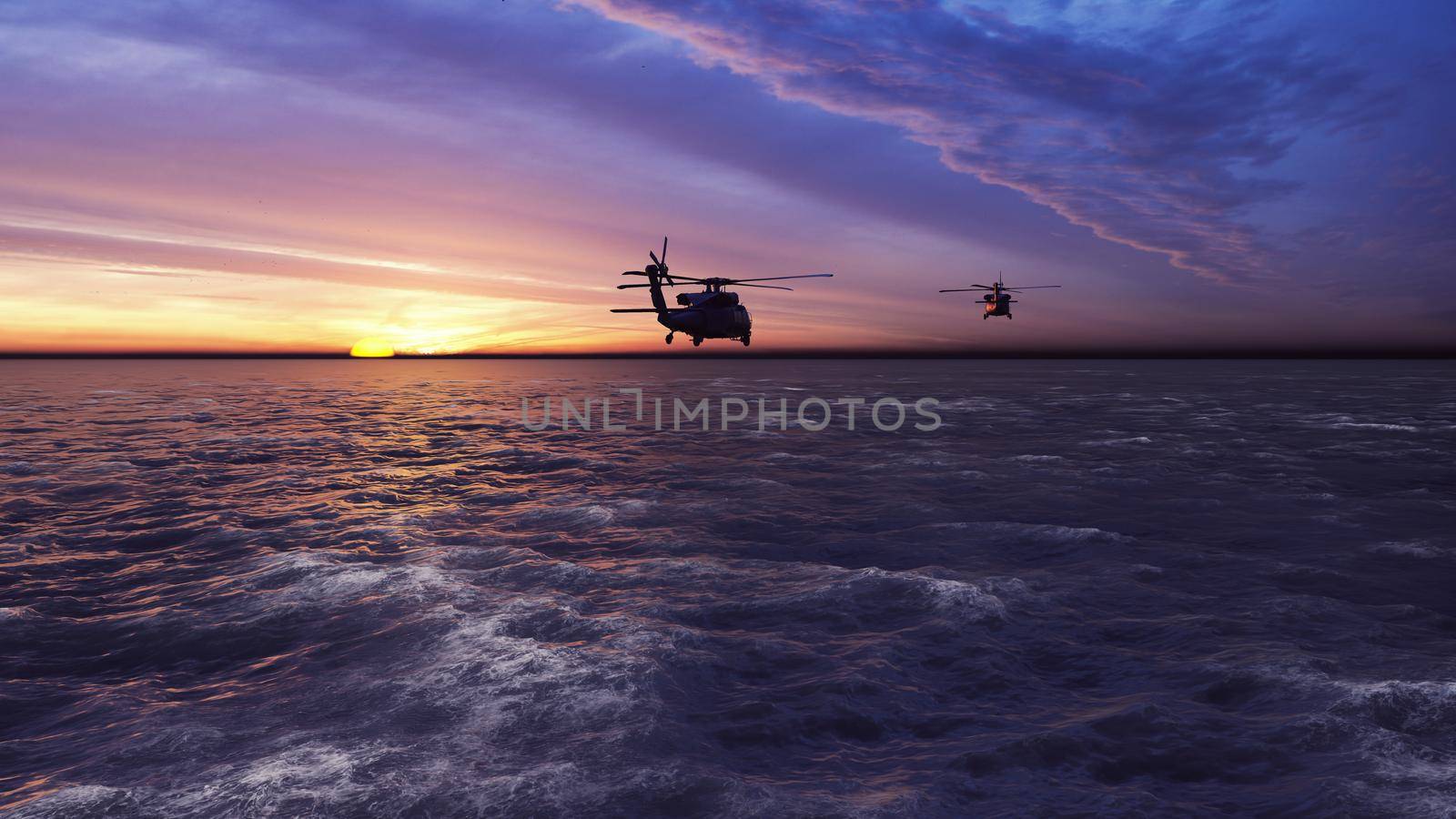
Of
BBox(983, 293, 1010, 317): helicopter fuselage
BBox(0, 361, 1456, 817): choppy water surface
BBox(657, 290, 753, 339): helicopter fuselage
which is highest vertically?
BBox(983, 293, 1010, 317): helicopter fuselage

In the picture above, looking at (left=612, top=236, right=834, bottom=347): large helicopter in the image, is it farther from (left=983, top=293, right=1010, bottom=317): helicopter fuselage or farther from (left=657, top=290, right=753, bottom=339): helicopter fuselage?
(left=983, top=293, right=1010, bottom=317): helicopter fuselage

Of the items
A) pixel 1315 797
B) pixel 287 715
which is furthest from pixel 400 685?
pixel 1315 797

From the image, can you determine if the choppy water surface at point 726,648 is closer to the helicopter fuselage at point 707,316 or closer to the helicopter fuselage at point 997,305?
the helicopter fuselage at point 707,316

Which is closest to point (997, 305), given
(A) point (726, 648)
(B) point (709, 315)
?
(B) point (709, 315)

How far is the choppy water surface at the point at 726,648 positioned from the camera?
28.9 feet

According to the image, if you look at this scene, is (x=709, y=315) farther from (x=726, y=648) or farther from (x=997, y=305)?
(x=997, y=305)

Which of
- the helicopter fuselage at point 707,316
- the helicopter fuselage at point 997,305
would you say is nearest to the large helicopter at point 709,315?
the helicopter fuselage at point 707,316

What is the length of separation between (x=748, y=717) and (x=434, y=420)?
6203 centimetres

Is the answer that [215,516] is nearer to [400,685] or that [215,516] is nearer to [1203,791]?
[400,685]

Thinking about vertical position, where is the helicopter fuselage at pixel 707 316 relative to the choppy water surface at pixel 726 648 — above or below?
above

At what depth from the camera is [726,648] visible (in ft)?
42.6

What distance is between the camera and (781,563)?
18.7 m

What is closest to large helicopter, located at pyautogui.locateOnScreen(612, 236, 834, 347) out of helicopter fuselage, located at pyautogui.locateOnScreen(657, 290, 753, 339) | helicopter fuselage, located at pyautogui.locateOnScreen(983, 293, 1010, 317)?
helicopter fuselage, located at pyautogui.locateOnScreen(657, 290, 753, 339)

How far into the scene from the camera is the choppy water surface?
8.81 meters
